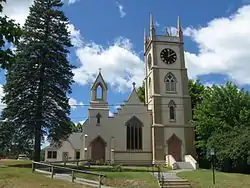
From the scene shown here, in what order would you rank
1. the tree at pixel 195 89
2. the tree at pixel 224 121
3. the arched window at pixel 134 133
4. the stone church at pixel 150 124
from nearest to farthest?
the tree at pixel 224 121 → the stone church at pixel 150 124 → the arched window at pixel 134 133 → the tree at pixel 195 89

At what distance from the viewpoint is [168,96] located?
44.4 m

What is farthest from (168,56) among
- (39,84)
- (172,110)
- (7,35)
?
(7,35)

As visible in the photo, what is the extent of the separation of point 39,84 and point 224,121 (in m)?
19.2

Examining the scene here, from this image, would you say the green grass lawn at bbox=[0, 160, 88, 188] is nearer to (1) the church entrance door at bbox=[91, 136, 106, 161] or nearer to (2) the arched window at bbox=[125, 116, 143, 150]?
(1) the church entrance door at bbox=[91, 136, 106, 161]

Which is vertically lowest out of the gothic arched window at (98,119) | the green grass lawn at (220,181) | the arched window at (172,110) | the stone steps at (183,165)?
the green grass lawn at (220,181)

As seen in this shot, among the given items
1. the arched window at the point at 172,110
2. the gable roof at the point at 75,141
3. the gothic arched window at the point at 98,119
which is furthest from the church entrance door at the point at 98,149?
the gable roof at the point at 75,141

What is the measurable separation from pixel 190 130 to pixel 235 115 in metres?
7.87

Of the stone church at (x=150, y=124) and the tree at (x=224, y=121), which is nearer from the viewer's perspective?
the tree at (x=224, y=121)

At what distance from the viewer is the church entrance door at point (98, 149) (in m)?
41.9

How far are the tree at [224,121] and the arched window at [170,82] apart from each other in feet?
19.8

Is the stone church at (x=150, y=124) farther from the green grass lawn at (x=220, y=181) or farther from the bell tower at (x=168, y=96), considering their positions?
the green grass lawn at (x=220, y=181)

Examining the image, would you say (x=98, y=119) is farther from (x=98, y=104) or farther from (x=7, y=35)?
(x=7, y=35)

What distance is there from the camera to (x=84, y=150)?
41.3 metres

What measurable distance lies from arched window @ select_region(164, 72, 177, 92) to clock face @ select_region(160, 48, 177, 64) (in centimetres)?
189
